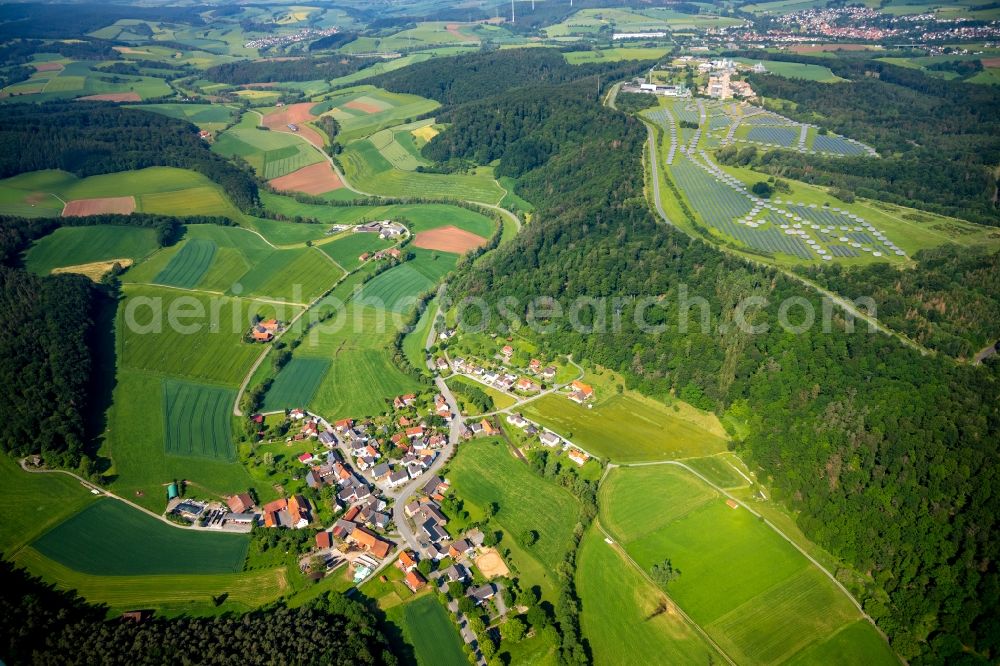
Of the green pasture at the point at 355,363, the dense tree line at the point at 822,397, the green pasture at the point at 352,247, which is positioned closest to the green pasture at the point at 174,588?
the green pasture at the point at 355,363

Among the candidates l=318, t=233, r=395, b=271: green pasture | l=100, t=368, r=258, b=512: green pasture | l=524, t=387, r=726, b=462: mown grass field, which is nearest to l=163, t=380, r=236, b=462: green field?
l=100, t=368, r=258, b=512: green pasture

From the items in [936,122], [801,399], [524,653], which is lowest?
[524,653]

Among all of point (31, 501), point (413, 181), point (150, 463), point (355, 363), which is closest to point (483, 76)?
point (413, 181)

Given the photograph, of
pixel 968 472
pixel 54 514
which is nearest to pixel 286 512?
pixel 54 514

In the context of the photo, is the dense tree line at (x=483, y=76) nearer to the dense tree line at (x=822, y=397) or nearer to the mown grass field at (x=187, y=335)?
the dense tree line at (x=822, y=397)

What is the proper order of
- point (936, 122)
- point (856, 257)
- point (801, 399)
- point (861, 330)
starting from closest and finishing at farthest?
point (801, 399)
point (861, 330)
point (856, 257)
point (936, 122)

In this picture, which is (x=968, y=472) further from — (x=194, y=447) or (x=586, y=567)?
(x=194, y=447)

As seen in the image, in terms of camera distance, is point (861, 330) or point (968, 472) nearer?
point (968, 472)
